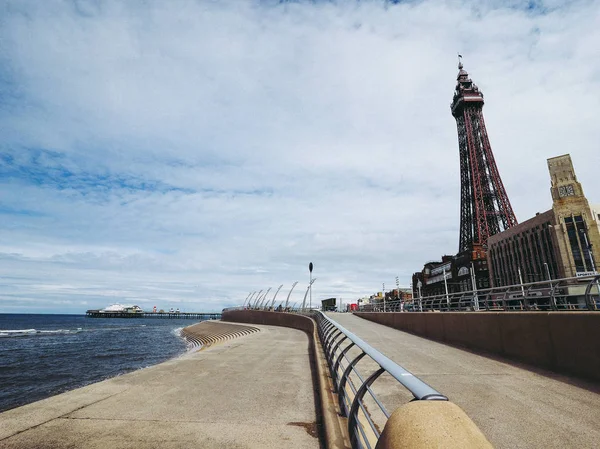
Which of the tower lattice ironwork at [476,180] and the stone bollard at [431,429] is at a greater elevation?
the tower lattice ironwork at [476,180]

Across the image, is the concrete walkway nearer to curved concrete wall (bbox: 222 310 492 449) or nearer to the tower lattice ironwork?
curved concrete wall (bbox: 222 310 492 449)

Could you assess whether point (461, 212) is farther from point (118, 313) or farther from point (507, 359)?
point (118, 313)

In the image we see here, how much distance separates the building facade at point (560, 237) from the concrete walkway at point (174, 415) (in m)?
66.7

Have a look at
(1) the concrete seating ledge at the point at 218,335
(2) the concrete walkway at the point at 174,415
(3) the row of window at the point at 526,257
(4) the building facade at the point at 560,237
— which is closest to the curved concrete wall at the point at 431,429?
(2) the concrete walkway at the point at 174,415

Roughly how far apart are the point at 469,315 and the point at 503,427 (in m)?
7.61

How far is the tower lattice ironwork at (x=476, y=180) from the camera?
3922 inches

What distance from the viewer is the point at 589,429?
435 cm

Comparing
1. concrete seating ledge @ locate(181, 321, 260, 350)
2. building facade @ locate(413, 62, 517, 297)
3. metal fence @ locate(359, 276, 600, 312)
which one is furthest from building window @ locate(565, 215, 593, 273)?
concrete seating ledge @ locate(181, 321, 260, 350)

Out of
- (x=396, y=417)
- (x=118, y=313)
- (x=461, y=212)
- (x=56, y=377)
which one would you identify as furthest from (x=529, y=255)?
(x=118, y=313)

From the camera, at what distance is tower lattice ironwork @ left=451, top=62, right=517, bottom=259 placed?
99.6 metres

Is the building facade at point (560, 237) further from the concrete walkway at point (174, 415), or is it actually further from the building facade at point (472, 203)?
the concrete walkway at point (174, 415)

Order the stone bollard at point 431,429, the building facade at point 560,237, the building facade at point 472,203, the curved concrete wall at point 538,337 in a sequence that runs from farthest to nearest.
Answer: the building facade at point 472,203 < the building facade at point 560,237 < the curved concrete wall at point 538,337 < the stone bollard at point 431,429

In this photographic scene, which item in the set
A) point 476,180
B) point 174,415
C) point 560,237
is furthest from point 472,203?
point 174,415

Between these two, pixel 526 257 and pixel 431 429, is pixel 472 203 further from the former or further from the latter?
pixel 431 429
